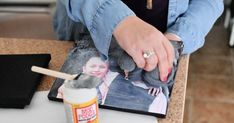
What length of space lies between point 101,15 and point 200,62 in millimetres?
1654

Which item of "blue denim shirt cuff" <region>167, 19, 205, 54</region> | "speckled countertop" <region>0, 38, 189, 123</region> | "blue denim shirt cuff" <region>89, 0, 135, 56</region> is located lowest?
"speckled countertop" <region>0, 38, 189, 123</region>

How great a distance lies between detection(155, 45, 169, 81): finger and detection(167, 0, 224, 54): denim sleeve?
0.13 metres

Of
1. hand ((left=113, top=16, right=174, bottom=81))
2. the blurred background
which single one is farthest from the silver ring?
the blurred background

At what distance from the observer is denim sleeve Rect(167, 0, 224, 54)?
84cm

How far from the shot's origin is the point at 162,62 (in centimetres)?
72

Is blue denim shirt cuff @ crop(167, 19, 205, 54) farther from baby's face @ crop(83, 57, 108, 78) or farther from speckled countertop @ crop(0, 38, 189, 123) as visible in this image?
baby's face @ crop(83, 57, 108, 78)

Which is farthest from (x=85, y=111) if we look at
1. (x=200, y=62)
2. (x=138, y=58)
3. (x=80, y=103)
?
(x=200, y=62)

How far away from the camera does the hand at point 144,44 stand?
71 cm

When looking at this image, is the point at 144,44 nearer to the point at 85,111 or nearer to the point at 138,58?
the point at 138,58

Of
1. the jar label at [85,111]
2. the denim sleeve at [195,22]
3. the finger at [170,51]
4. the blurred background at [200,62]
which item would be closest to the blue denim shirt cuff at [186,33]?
the denim sleeve at [195,22]

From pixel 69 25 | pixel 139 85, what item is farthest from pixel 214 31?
pixel 139 85

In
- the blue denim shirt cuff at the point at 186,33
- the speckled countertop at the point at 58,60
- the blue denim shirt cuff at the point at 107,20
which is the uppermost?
the blue denim shirt cuff at the point at 107,20

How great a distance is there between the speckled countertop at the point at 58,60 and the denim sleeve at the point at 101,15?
0.14 m

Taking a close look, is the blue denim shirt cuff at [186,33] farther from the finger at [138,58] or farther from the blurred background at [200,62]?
the blurred background at [200,62]
